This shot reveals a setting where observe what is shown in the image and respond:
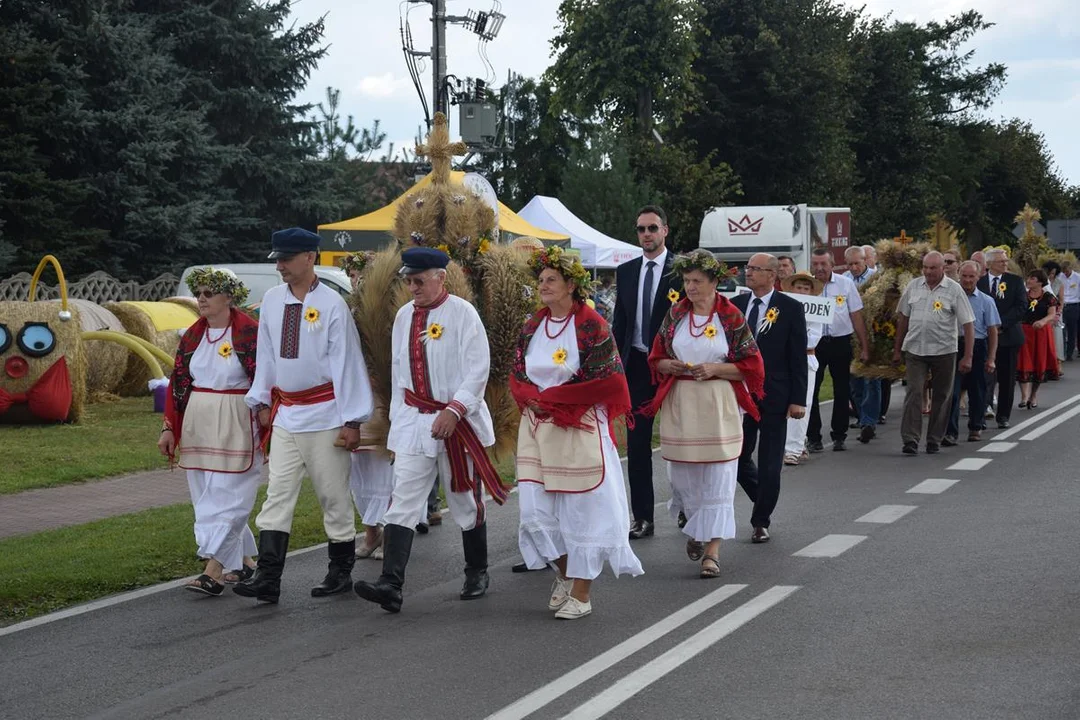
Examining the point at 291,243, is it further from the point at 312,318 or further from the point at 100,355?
the point at 100,355

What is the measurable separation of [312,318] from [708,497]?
2.49 meters

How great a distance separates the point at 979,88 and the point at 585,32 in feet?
121

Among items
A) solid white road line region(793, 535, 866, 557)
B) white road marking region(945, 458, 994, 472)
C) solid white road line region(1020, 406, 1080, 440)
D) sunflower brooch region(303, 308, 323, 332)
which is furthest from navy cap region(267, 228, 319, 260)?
solid white road line region(1020, 406, 1080, 440)

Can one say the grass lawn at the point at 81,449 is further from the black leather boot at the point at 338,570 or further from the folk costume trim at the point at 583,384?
the folk costume trim at the point at 583,384

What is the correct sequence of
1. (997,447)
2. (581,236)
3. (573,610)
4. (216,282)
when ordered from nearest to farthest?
(573,610) → (216,282) → (997,447) → (581,236)

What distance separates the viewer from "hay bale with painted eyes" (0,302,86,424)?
1748cm

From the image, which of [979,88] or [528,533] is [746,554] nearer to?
[528,533]

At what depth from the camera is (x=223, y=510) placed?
28.4ft

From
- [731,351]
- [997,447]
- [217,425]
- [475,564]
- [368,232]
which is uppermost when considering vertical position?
[368,232]

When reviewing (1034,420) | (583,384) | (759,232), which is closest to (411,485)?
(583,384)

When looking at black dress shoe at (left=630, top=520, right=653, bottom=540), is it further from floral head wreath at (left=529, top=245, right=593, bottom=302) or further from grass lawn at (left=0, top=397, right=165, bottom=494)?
grass lawn at (left=0, top=397, right=165, bottom=494)

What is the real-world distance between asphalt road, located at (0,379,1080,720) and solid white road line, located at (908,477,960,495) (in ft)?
5.66

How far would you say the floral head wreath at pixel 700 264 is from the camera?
355 inches

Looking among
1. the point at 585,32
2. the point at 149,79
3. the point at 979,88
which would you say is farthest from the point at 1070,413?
the point at 979,88
